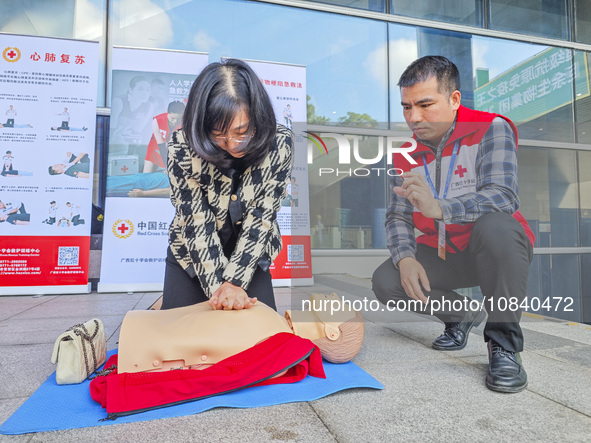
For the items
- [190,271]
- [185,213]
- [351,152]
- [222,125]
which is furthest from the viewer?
[351,152]

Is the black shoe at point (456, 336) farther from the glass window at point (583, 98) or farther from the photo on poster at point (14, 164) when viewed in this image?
the glass window at point (583, 98)

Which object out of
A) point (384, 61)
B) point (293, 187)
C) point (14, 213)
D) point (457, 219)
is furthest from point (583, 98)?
point (14, 213)

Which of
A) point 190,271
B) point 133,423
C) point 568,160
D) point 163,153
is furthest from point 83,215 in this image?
point 568,160

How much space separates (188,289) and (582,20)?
5861 millimetres

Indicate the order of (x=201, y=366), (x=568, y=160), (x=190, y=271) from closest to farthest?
(x=201, y=366) → (x=190, y=271) → (x=568, y=160)

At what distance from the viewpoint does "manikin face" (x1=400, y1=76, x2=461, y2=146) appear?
138 centimetres

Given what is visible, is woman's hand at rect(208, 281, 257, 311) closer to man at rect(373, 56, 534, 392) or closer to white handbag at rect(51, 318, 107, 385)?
white handbag at rect(51, 318, 107, 385)

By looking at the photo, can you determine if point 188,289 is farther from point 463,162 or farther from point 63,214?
point 63,214

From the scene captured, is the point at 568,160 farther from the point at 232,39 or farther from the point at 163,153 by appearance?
the point at 163,153

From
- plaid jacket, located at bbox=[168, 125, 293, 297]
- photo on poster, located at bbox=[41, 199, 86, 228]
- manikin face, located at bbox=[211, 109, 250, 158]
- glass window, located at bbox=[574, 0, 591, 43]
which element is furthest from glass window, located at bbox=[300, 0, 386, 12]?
manikin face, located at bbox=[211, 109, 250, 158]

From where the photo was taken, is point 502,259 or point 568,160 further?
point 568,160

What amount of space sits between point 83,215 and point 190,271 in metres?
2.07

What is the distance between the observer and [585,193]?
5215 mm

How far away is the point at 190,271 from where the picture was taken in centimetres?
148
